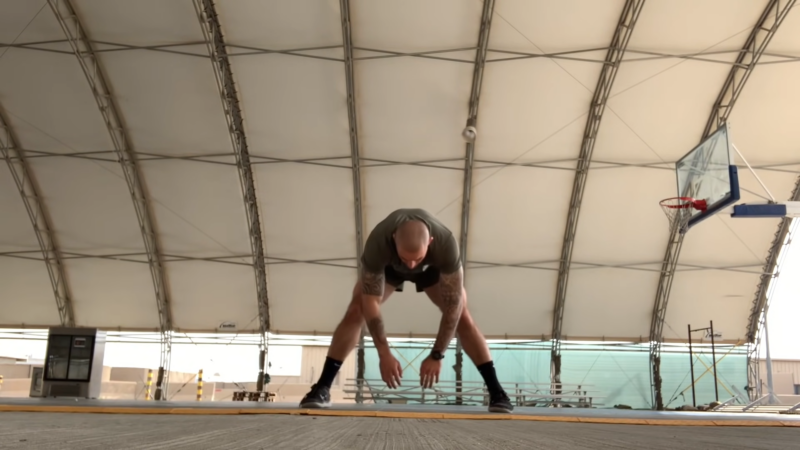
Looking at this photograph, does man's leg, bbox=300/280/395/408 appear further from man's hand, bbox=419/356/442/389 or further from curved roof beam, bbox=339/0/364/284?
curved roof beam, bbox=339/0/364/284

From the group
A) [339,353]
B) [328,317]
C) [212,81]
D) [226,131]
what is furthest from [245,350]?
[339,353]

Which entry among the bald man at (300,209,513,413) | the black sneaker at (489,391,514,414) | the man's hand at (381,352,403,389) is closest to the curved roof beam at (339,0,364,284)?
the bald man at (300,209,513,413)

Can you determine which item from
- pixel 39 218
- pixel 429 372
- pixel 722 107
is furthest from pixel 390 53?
pixel 429 372

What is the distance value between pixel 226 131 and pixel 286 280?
4.87 metres

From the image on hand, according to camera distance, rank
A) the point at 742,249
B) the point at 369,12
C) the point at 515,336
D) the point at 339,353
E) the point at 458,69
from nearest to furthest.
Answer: the point at 339,353 < the point at 369,12 < the point at 458,69 < the point at 742,249 < the point at 515,336

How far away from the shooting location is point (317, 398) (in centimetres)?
495

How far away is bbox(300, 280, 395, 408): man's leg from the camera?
16.4ft

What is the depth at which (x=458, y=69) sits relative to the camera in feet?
49.0

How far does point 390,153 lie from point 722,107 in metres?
7.85

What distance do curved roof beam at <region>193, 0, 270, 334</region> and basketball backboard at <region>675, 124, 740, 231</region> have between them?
9996 mm

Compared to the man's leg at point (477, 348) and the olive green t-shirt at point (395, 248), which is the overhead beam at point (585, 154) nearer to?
the man's leg at point (477, 348)

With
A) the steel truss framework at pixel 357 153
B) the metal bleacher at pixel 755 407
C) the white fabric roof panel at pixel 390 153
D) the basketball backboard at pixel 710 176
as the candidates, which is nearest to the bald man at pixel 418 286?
the basketball backboard at pixel 710 176

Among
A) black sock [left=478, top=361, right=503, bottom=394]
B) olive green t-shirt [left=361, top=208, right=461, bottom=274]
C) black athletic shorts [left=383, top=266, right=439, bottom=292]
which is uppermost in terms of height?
olive green t-shirt [left=361, top=208, right=461, bottom=274]

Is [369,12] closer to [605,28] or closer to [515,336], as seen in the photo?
[605,28]
